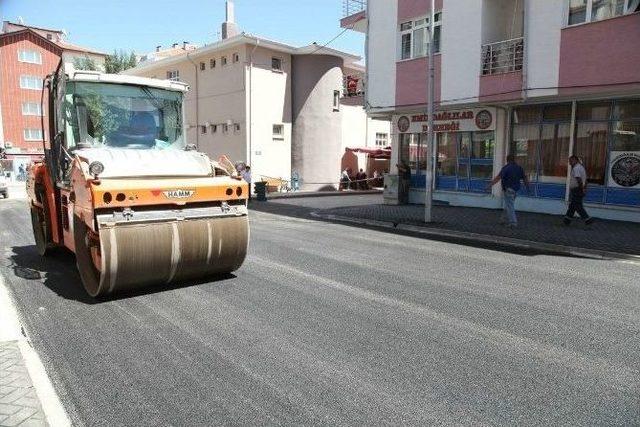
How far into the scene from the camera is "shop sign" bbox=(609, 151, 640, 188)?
1361cm

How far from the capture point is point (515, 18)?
16.5 metres

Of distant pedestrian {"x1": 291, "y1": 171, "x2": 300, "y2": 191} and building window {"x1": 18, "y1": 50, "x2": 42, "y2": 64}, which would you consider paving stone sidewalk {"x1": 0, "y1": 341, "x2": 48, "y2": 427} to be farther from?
building window {"x1": 18, "y1": 50, "x2": 42, "y2": 64}

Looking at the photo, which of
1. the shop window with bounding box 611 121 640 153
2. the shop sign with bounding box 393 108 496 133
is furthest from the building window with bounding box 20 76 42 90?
the shop window with bounding box 611 121 640 153

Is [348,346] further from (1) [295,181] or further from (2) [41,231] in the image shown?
(1) [295,181]

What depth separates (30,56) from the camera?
176ft

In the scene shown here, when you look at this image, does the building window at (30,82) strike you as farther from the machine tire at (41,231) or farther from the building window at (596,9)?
the building window at (596,9)

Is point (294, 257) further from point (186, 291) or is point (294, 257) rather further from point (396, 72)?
point (396, 72)

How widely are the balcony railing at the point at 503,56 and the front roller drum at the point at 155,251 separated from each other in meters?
11.4

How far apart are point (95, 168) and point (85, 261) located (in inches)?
49.1

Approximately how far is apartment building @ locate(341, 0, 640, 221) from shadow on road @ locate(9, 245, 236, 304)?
1035 centimetres

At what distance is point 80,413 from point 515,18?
17202 mm

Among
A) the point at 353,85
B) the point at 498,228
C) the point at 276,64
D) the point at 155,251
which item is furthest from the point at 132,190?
the point at 276,64

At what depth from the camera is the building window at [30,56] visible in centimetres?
5291

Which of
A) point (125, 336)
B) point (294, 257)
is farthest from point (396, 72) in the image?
point (125, 336)
